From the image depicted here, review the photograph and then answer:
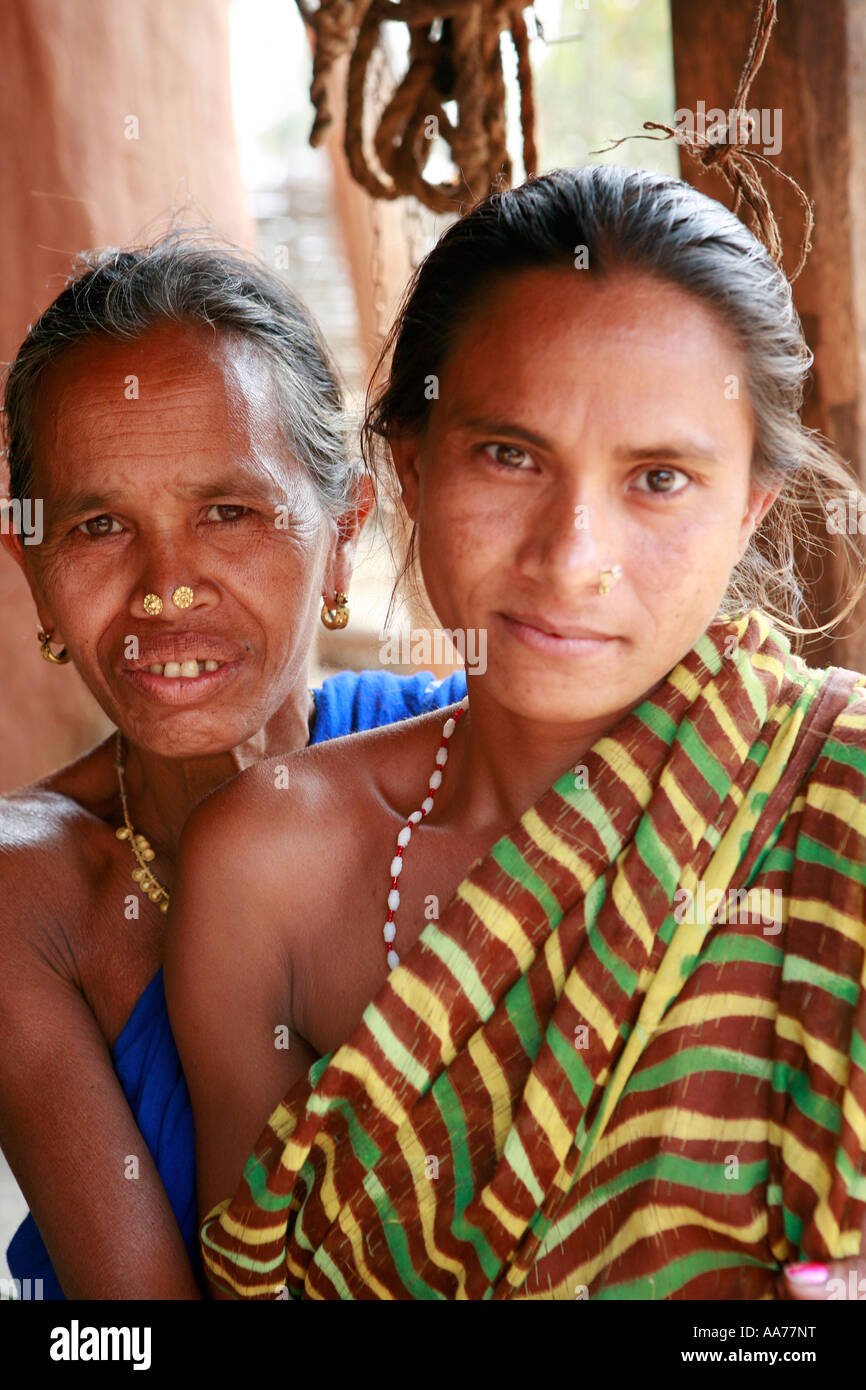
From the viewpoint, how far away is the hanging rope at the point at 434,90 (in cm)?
199

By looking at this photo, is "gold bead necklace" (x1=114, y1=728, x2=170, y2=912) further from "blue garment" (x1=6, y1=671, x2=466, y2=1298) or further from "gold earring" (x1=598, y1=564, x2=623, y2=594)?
"gold earring" (x1=598, y1=564, x2=623, y2=594)

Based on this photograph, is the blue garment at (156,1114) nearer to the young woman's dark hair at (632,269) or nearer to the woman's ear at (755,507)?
the young woman's dark hair at (632,269)

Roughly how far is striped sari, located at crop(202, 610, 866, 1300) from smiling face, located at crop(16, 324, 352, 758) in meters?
0.50

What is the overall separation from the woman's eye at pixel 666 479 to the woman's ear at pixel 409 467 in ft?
1.04

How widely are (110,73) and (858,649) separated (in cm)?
226

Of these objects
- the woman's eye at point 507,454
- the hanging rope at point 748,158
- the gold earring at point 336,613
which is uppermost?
the hanging rope at point 748,158

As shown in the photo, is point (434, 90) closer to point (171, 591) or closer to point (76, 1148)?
point (171, 591)

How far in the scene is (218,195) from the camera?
345 cm

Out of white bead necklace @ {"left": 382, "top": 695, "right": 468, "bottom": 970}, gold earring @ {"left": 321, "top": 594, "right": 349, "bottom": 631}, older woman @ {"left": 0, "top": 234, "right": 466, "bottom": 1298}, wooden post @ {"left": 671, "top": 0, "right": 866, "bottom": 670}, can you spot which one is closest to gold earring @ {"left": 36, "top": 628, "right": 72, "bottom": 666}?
older woman @ {"left": 0, "top": 234, "right": 466, "bottom": 1298}

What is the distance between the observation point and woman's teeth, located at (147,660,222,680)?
1655mm

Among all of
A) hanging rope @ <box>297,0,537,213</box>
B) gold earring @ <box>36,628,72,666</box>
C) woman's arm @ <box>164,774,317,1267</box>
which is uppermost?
hanging rope @ <box>297,0,537,213</box>

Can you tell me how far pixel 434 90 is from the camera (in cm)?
207

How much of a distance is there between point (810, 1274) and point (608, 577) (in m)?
0.61

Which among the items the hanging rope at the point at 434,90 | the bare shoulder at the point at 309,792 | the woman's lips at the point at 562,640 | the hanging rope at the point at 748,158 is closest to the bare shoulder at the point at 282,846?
the bare shoulder at the point at 309,792
